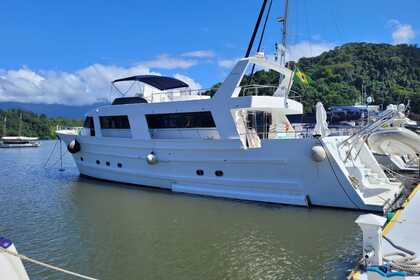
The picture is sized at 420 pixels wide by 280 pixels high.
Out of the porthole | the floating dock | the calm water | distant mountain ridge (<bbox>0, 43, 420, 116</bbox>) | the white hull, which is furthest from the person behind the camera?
distant mountain ridge (<bbox>0, 43, 420, 116</bbox>)

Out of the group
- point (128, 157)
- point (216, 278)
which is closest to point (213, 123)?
point (128, 157)

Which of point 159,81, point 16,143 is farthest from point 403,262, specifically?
point 16,143

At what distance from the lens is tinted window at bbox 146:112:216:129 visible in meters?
12.9

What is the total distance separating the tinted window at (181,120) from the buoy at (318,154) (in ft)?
13.0

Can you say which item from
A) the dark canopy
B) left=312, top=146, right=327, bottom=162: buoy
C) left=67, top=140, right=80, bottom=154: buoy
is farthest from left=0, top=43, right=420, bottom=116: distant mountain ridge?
left=312, top=146, right=327, bottom=162: buoy

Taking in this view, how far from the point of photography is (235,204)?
1162cm

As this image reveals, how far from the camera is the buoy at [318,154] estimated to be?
1038 cm

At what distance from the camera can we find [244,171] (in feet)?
38.9

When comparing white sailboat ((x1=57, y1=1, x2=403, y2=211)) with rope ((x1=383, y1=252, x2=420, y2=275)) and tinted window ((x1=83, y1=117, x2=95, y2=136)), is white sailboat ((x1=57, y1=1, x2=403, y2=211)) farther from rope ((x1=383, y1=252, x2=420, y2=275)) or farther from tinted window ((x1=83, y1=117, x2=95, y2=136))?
rope ((x1=383, y1=252, x2=420, y2=275))

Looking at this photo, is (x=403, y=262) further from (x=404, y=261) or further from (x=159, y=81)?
(x=159, y=81)

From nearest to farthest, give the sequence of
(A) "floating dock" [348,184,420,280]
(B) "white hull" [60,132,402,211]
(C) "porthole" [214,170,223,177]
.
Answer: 1. (A) "floating dock" [348,184,420,280]
2. (B) "white hull" [60,132,402,211]
3. (C) "porthole" [214,170,223,177]

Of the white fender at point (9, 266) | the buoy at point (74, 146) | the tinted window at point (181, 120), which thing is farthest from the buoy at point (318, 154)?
the buoy at point (74, 146)

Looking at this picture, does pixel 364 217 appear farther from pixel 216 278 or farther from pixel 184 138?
pixel 184 138

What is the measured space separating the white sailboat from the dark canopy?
0.05 meters
